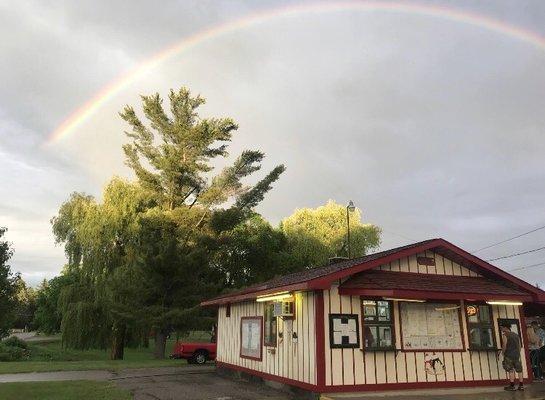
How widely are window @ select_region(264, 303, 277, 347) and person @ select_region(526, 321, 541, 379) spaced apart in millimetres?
8125

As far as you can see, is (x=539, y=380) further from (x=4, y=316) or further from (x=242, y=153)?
(x=4, y=316)

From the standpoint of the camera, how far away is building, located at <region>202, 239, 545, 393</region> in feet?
37.7

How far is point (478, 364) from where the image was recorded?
1282 centimetres

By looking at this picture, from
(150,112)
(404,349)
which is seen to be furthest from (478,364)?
(150,112)

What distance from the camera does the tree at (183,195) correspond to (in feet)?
88.3

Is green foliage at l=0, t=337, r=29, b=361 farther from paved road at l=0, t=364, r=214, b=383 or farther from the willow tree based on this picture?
paved road at l=0, t=364, r=214, b=383

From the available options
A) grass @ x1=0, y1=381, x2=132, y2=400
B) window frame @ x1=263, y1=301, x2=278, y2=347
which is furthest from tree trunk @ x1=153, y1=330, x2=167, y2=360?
window frame @ x1=263, y1=301, x2=278, y2=347

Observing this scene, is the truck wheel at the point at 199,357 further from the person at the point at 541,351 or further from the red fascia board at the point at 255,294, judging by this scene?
the person at the point at 541,351

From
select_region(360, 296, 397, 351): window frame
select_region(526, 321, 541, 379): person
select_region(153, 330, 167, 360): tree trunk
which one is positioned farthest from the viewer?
select_region(153, 330, 167, 360): tree trunk

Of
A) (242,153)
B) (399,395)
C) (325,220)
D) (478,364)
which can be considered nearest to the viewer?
(399,395)

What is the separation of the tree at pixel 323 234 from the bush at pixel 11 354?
871 inches

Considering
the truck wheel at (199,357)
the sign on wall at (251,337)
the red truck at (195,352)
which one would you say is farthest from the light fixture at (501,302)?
the truck wheel at (199,357)

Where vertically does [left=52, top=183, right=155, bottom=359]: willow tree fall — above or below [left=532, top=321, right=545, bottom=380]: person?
above

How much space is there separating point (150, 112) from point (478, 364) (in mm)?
28371
